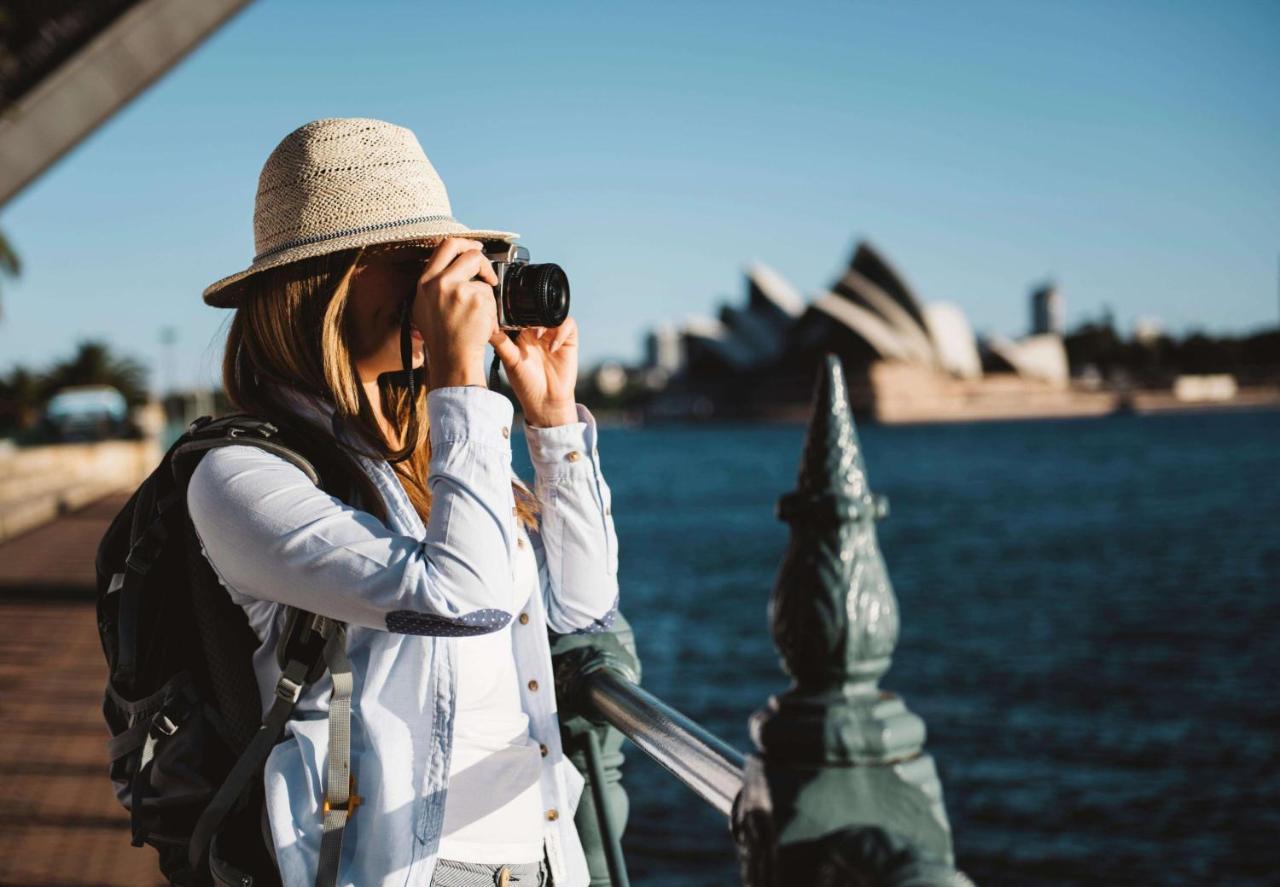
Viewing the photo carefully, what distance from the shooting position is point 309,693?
1266 mm

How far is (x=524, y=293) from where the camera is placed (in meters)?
1.47

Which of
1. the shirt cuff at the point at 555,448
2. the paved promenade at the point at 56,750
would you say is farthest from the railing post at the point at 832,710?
the paved promenade at the point at 56,750

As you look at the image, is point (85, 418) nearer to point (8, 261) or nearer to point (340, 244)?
point (8, 261)

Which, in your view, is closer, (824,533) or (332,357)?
(824,533)

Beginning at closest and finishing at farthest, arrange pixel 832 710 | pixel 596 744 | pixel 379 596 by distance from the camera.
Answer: pixel 832 710 < pixel 379 596 < pixel 596 744

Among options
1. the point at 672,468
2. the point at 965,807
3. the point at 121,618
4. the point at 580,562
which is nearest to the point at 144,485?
the point at 121,618

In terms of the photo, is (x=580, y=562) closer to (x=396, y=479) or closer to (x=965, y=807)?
(x=396, y=479)

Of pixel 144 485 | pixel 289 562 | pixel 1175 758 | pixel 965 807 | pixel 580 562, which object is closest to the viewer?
pixel 289 562

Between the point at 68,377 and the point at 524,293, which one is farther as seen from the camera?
the point at 68,377

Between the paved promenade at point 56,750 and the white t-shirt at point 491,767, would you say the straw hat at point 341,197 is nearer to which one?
the white t-shirt at point 491,767

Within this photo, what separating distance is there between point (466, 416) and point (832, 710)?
1.93ft

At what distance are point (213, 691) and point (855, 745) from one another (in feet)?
2.44

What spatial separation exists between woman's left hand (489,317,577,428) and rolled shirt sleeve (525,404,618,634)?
0.02 metres

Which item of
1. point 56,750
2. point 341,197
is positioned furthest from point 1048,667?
point 341,197
